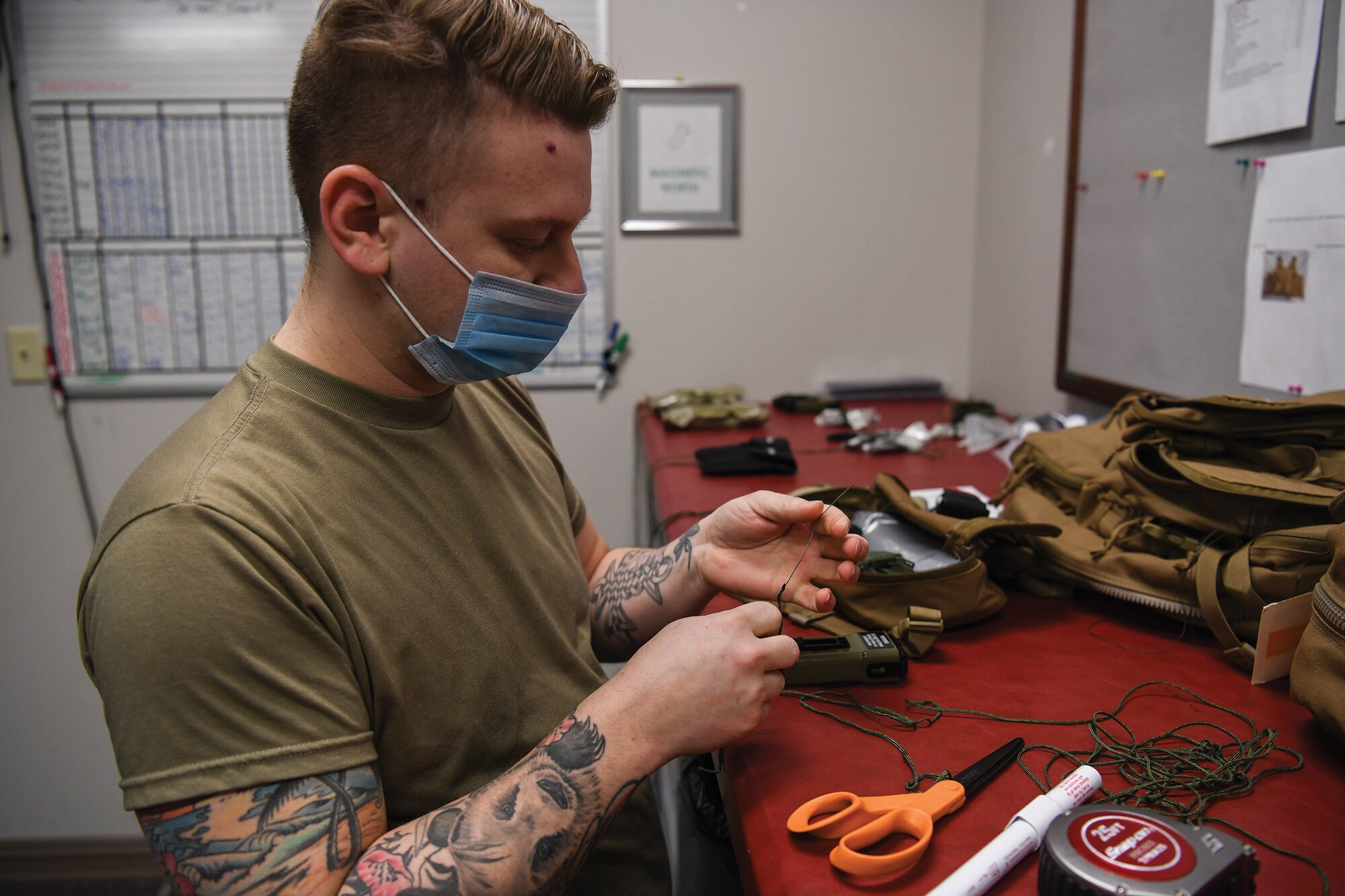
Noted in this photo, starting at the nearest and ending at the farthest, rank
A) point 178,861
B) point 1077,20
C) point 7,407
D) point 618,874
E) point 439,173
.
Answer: point 178,861
point 439,173
point 618,874
point 1077,20
point 7,407

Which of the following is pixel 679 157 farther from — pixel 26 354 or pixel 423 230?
pixel 26 354

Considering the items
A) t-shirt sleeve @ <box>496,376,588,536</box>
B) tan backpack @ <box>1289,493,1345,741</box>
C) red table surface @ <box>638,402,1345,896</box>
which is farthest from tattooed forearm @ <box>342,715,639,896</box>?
tan backpack @ <box>1289,493,1345,741</box>

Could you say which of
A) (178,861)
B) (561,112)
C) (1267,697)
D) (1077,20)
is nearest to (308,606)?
(178,861)

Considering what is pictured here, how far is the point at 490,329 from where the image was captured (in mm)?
841

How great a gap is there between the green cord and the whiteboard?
5.05 ft

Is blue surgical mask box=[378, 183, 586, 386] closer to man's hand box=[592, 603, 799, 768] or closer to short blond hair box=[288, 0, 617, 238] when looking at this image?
short blond hair box=[288, 0, 617, 238]

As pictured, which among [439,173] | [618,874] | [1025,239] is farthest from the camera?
[1025,239]

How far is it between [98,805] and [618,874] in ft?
6.94

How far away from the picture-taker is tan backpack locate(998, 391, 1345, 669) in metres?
0.87

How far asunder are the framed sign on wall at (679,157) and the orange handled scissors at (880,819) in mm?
1887

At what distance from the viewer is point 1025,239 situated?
6.85 ft

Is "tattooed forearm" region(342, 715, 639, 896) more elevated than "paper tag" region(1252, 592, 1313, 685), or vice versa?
"paper tag" region(1252, 592, 1313, 685)

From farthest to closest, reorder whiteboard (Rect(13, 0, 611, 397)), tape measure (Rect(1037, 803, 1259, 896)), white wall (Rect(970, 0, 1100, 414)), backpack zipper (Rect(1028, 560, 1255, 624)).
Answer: whiteboard (Rect(13, 0, 611, 397)) < white wall (Rect(970, 0, 1100, 414)) < backpack zipper (Rect(1028, 560, 1255, 624)) < tape measure (Rect(1037, 803, 1259, 896))

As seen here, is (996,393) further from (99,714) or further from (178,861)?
(99,714)
